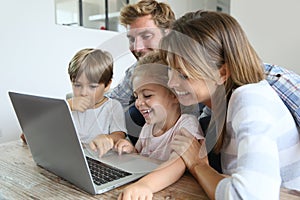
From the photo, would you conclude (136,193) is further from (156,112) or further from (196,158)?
(156,112)

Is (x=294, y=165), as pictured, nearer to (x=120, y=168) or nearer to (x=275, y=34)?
(x=120, y=168)

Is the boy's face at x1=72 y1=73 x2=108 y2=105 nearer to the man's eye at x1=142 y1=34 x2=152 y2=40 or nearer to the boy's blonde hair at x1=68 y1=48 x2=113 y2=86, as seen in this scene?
the boy's blonde hair at x1=68 y1=48 x2=113 y2=86

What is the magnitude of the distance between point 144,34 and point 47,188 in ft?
2.82

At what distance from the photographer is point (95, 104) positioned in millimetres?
1087

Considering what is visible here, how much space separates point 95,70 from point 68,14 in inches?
87.9

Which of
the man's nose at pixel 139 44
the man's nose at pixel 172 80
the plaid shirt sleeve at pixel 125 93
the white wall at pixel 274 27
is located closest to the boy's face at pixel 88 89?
the plaid shirt sleeve at pixel 125 93

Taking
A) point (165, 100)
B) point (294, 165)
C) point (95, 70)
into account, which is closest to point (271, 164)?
point (294, 165)

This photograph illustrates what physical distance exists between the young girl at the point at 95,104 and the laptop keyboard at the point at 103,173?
179mm

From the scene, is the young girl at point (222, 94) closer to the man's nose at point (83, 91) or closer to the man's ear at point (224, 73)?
the man's ear at point (224, 73)

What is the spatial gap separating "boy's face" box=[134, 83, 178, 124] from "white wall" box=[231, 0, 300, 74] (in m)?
1.96

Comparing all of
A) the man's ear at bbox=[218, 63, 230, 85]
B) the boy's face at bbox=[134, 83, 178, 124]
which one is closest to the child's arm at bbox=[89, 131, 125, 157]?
the boy's face at bbox=[134, 83, 178, 124]

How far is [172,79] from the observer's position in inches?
30.4

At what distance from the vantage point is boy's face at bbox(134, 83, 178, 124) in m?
0.92

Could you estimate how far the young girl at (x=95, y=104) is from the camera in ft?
3.16
